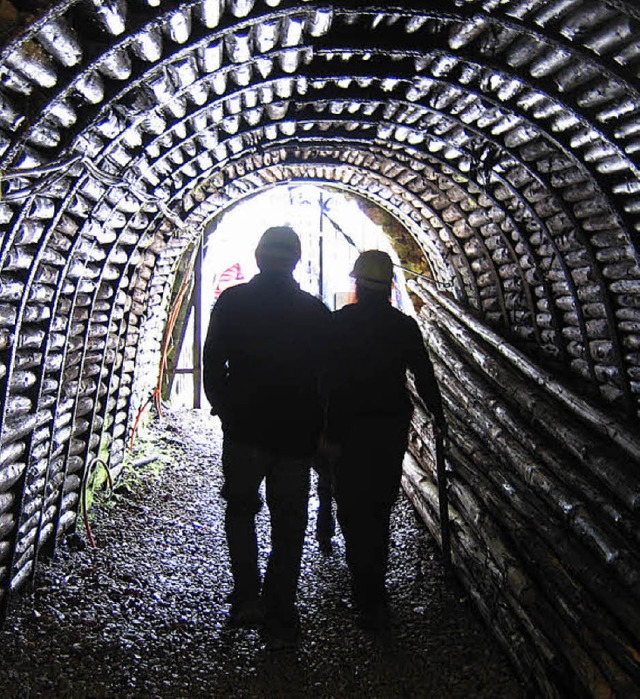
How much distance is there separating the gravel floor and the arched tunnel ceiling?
2067 mm

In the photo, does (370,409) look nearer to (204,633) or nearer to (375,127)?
(204,633)

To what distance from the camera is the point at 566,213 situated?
5238mm

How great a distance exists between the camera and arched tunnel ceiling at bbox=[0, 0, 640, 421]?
3205 mm

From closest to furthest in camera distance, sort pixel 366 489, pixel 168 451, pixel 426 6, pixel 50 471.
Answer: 1. pixel 426 6
2. pixel 366 489
3. pixel 50 471
4. pixel 168 451

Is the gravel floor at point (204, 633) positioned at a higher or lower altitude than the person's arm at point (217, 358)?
lower

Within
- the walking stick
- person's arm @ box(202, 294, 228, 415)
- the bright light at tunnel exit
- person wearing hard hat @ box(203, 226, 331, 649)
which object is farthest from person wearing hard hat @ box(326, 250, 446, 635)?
the bright light at tunnel exit

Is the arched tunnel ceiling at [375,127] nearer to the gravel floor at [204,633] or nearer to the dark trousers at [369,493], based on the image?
the gravel floor at [204,633]

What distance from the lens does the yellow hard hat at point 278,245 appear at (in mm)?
3799

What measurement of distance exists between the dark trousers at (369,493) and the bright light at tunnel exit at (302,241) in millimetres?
6106

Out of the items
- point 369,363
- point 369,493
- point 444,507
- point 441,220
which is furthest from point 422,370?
point 441,220

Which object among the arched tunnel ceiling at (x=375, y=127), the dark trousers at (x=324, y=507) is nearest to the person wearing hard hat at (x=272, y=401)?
the dark trousers at (x=324, y=507)

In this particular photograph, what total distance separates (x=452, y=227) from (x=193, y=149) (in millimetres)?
3376

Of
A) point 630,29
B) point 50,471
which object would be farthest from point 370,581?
point 630,29

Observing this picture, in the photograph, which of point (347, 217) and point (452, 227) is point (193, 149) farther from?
point (347, 217)
